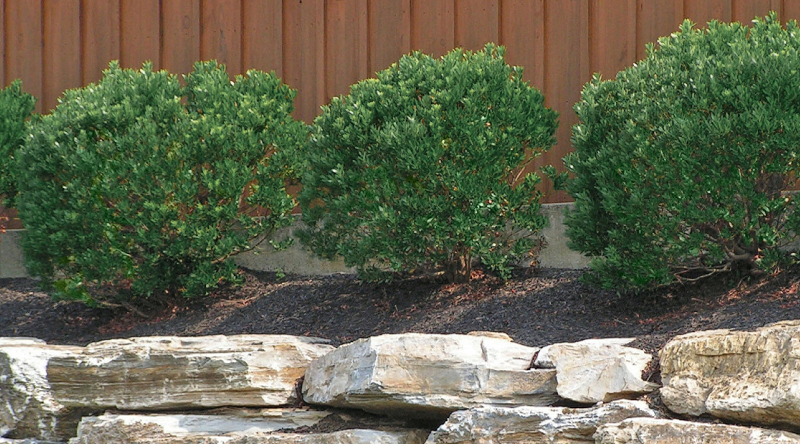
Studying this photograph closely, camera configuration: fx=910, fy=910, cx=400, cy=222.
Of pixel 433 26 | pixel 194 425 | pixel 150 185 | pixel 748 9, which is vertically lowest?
pixel 194 425

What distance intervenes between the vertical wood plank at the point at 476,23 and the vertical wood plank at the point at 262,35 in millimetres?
1696

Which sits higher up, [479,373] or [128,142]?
[128,142]

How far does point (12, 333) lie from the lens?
7.38 meters

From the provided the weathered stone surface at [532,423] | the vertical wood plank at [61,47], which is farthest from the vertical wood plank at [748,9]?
the vertical wood plank at [61,47]

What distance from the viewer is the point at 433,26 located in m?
7.80

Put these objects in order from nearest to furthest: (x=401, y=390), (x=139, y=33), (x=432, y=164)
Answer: (x=401, y=390)
(x=432, y=164)
(x=139, y=33)

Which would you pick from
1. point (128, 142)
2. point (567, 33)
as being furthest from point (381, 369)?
point (567, 33)

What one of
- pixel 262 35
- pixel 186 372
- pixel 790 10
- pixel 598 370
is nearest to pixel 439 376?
pixel 598 370

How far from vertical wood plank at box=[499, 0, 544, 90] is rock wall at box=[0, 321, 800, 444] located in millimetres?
2963

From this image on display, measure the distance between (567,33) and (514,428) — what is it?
395 cm

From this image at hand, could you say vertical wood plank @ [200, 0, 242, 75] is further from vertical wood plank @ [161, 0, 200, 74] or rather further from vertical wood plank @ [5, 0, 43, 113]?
vertical wood plank @ [5, 0, 43, 113]

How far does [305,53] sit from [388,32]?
0.82 meters

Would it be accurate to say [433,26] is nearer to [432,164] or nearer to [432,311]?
[432,164]

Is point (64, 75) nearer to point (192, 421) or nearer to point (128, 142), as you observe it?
point (128, 142)
